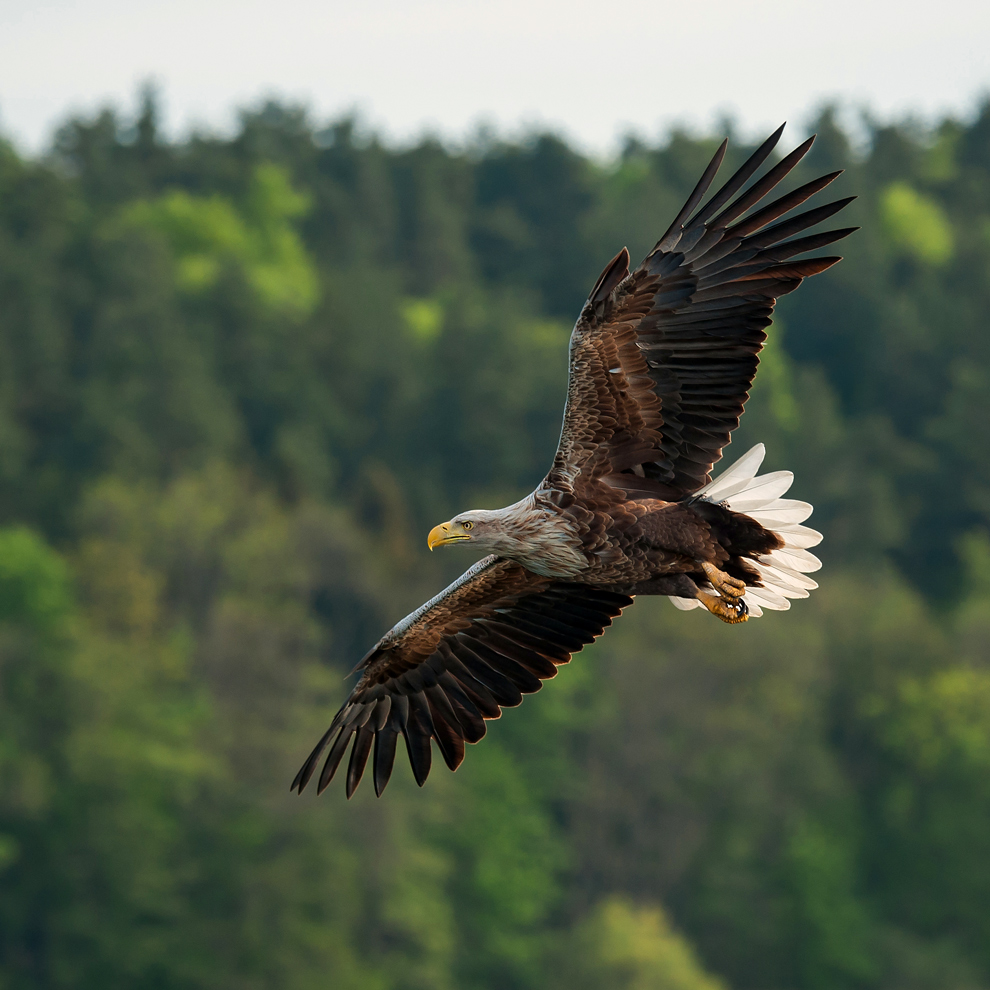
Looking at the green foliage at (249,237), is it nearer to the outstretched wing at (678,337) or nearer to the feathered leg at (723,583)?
the feathered leg at (723,583)

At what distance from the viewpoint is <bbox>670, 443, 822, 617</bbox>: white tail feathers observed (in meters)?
9.93

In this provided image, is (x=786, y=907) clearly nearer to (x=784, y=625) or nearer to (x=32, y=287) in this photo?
(x=784, y=625)

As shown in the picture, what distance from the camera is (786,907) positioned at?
4812 cm

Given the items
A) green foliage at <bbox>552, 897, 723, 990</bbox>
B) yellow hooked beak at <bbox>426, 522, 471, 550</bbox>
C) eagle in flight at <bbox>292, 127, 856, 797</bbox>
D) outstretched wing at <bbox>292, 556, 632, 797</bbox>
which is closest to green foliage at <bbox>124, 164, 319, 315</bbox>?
green foliage at <bbox>552, 897, 723, 990</bbox>

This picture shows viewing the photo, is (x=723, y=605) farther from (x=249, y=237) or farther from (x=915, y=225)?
(x=249, y=237)

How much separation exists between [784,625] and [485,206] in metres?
44.6

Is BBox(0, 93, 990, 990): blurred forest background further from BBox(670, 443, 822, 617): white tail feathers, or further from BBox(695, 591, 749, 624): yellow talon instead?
BBox(695, 591, 749, 624): yellow talon

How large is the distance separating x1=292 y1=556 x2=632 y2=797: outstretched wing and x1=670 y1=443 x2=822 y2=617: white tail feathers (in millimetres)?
839

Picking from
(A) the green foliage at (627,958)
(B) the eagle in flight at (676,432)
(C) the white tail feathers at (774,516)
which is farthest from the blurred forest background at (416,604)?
(B) the eagle in flight at (676,432)

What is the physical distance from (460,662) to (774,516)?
2.09m

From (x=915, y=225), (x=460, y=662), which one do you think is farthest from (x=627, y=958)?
(x=915, y=225)

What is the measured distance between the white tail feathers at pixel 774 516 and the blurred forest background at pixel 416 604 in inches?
1206

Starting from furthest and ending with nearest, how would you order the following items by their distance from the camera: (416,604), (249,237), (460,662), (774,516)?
(249,237) < (416,604) < (460,662) < (774,516)

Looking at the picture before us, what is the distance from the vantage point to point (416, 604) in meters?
54.5
